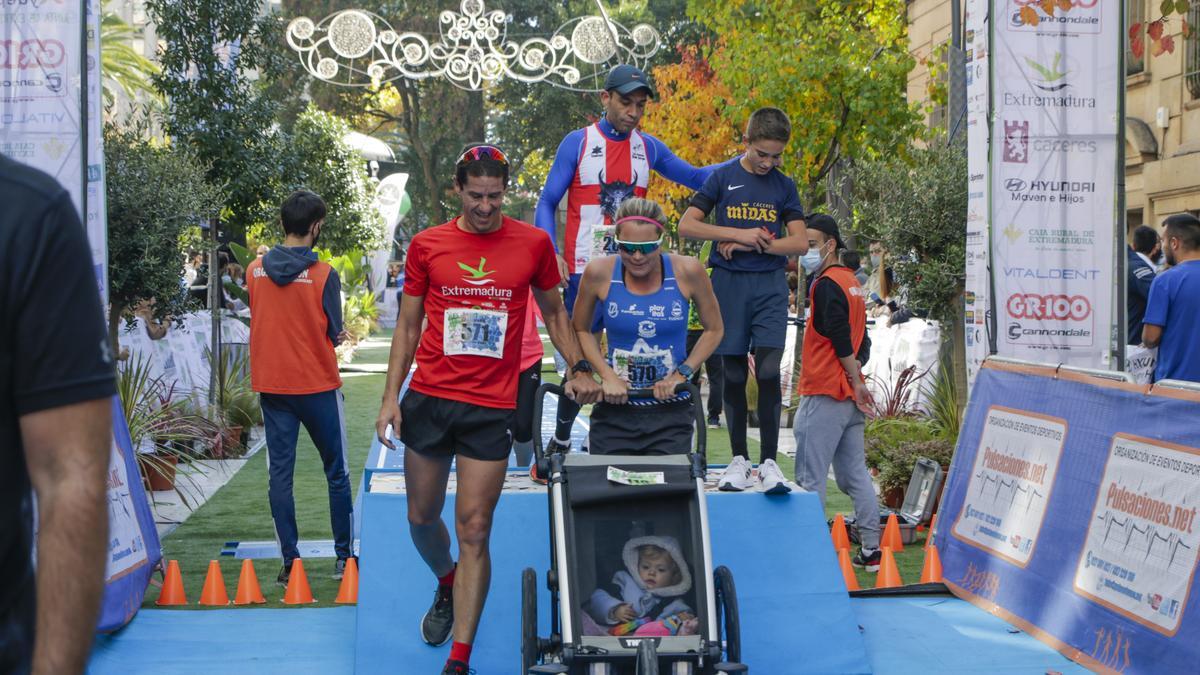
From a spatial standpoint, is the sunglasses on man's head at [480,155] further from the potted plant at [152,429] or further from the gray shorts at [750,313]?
the potted plant at [152,429]

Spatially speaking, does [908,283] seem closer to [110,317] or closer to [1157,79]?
[110,317]

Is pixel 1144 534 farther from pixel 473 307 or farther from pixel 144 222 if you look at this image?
pixel 144 222

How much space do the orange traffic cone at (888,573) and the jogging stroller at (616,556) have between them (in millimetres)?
2529

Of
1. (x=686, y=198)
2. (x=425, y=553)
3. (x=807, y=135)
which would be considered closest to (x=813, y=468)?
(x=425, y=553)

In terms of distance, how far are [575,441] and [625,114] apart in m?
7.49

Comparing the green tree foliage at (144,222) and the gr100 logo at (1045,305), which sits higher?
the green tree foliage at (144,222)

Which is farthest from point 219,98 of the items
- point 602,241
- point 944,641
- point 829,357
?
point 944,641

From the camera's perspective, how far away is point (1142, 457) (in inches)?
259

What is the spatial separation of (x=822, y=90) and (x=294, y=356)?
34.2 ft

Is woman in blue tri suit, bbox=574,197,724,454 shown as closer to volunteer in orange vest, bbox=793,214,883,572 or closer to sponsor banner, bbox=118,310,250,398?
volunteer in orange vest, bbox=793,214,883,572

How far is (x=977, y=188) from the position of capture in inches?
384

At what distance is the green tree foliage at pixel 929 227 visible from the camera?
12.3 meters

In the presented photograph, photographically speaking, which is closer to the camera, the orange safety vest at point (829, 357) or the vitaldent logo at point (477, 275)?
the vitaldent logo at point (477, 275)

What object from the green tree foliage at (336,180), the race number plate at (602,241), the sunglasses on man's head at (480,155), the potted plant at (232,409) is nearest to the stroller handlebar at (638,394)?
the sunglasses on man's head at (480,155)
